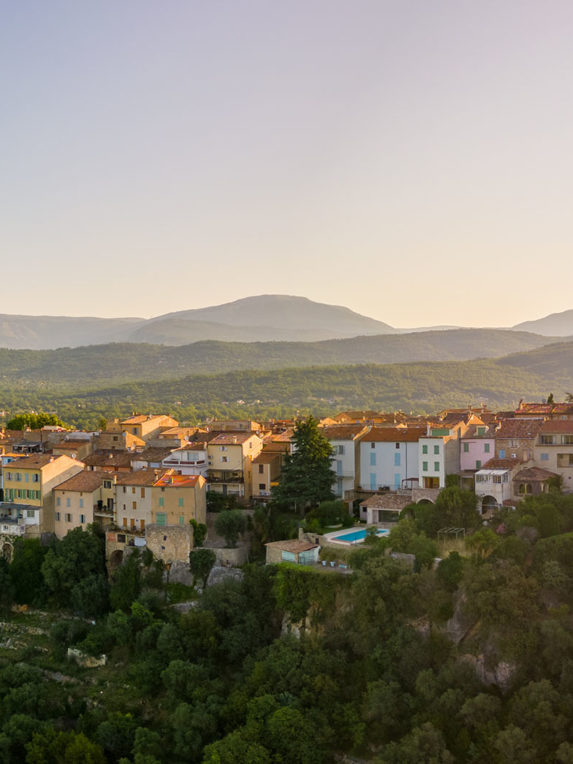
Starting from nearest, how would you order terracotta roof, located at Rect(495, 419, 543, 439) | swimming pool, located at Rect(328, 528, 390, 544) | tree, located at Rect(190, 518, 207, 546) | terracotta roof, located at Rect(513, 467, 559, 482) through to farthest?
swimming pool, located at Rect(328, 528, 390, 544) < terracotta roof, located at Rect(513, 467, 559, 482) < tree, located at Rect(190, 518, 207, 546) < terracotta roof, located at Rect(495, 419, 543, 439)

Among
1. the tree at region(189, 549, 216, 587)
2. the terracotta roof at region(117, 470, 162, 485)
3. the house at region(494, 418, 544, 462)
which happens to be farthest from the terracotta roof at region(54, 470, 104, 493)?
the house at region(494, 418, 544, 462)

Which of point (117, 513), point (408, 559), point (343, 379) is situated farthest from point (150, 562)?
point (343, 379)

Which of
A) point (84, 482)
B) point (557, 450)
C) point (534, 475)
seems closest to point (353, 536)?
point (534, 475)

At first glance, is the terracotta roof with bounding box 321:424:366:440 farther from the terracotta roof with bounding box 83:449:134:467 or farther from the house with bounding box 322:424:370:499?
the terracotta roof with bounding box 83:449:134:467

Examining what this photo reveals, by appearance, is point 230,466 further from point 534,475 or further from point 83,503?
point 534,475

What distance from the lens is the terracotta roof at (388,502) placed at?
133ft

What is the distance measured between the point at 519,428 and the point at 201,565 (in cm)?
1839

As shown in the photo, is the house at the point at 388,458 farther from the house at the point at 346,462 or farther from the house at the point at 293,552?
the house at the point at 293,552

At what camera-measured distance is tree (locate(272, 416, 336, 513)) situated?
43.2 m

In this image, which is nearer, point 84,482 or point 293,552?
point 293,552

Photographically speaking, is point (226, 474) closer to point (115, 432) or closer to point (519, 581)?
point (115, 432)

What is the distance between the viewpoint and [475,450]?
43.3 meters

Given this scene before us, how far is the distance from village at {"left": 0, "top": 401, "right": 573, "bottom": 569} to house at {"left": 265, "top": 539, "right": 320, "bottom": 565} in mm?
51

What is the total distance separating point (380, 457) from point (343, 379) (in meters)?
130
